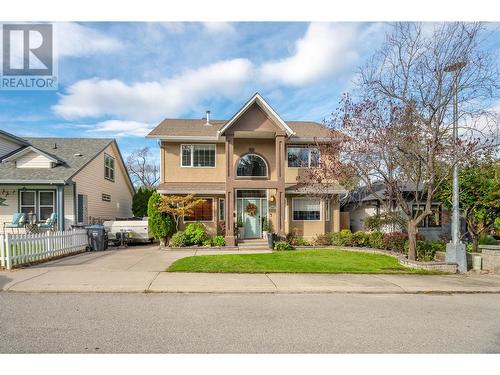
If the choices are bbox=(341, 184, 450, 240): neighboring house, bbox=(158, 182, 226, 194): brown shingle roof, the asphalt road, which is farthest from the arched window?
the asphalt road

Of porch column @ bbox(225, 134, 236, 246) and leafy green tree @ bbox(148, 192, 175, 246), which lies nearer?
leafy green tree @ bbox(148, 192, 175, 246)

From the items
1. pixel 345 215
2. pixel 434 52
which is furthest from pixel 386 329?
pixel 345 215

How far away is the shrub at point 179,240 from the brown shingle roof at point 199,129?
18.7ft

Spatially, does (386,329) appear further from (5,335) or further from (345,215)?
(345,215)

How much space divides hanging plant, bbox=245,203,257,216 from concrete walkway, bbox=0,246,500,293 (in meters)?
7.52

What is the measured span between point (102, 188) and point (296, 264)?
52.3 feet

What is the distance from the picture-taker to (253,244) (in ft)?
Result: 51.1

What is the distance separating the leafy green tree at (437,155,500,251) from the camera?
11.9m

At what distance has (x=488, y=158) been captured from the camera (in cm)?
1201

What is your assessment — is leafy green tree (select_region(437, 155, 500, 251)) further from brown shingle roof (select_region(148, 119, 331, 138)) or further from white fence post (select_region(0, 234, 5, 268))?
white fence post (select_region(0, 234, 5, 268))

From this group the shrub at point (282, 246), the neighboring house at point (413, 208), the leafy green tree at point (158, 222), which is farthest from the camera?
the neighboring house at point (413, 208)

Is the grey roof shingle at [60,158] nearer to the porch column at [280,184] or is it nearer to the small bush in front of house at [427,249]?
the porch column at [280,184]

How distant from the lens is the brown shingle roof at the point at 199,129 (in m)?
17.0

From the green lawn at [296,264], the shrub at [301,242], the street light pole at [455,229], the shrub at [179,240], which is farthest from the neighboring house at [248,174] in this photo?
the street light pole at [455,229]
